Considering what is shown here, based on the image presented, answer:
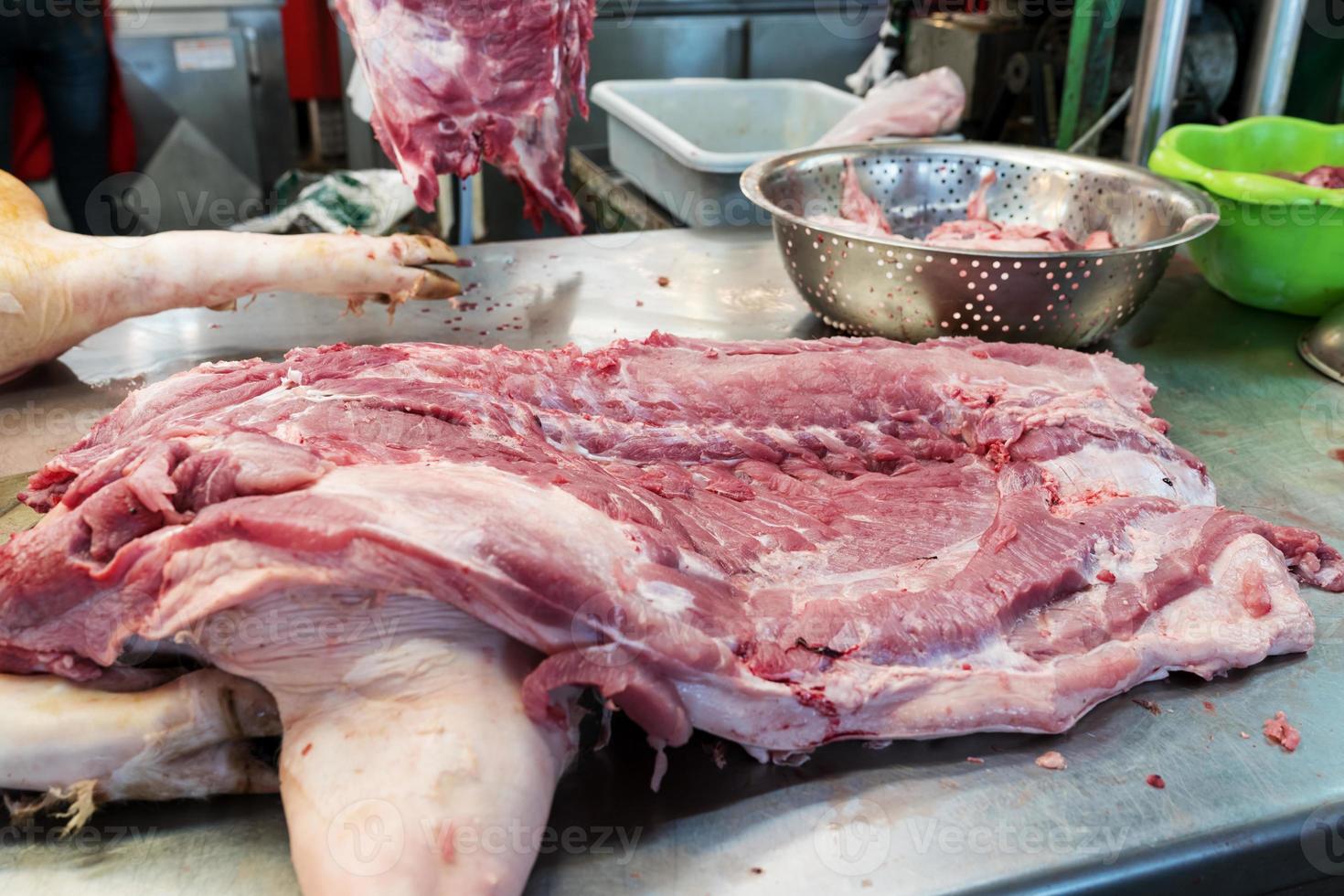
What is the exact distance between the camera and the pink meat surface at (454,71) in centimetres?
255

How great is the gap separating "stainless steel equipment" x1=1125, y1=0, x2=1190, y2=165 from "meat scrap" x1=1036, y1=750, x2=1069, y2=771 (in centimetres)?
272

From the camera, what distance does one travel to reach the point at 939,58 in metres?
5.39

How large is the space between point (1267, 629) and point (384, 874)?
56.3 inches

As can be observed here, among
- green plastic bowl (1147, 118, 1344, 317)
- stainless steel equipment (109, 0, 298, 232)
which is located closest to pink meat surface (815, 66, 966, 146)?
green plastic bowl (1147, 118, 1344, 317)

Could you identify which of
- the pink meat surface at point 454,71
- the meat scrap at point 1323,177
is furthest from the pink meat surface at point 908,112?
the pink meat surface at point 454,71

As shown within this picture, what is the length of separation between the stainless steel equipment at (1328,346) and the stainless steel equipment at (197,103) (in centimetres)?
546

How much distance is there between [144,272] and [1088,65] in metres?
3.60

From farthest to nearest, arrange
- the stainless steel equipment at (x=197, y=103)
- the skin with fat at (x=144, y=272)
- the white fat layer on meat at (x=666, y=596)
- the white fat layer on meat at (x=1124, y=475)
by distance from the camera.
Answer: the stainless steel equipment at (x=197, y=103) < the skin with fat at (x=144, y=272) < the white fat layer on meat at (x=1124, y=475) < the white fat layer on meat at (x=666, y=596)

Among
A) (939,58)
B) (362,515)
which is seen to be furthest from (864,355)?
(939,58)

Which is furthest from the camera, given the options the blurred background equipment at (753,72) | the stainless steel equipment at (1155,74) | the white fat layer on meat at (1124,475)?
the blurred background equipment at (753,72)

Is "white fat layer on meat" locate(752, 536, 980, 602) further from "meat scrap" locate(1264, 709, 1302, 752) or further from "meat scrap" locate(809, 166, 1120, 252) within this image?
"meat scrap" locate(809, 166, 1120, 252)

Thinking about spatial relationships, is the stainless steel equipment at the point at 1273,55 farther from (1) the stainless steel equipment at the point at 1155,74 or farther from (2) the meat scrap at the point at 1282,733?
(2) the meat scrap at the point at 1282,733

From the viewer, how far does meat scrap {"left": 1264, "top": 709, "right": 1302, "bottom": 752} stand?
1583 millimetres

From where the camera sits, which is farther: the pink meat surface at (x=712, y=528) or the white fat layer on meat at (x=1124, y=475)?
the white fat layer on meat at (x=1124, y=475)
